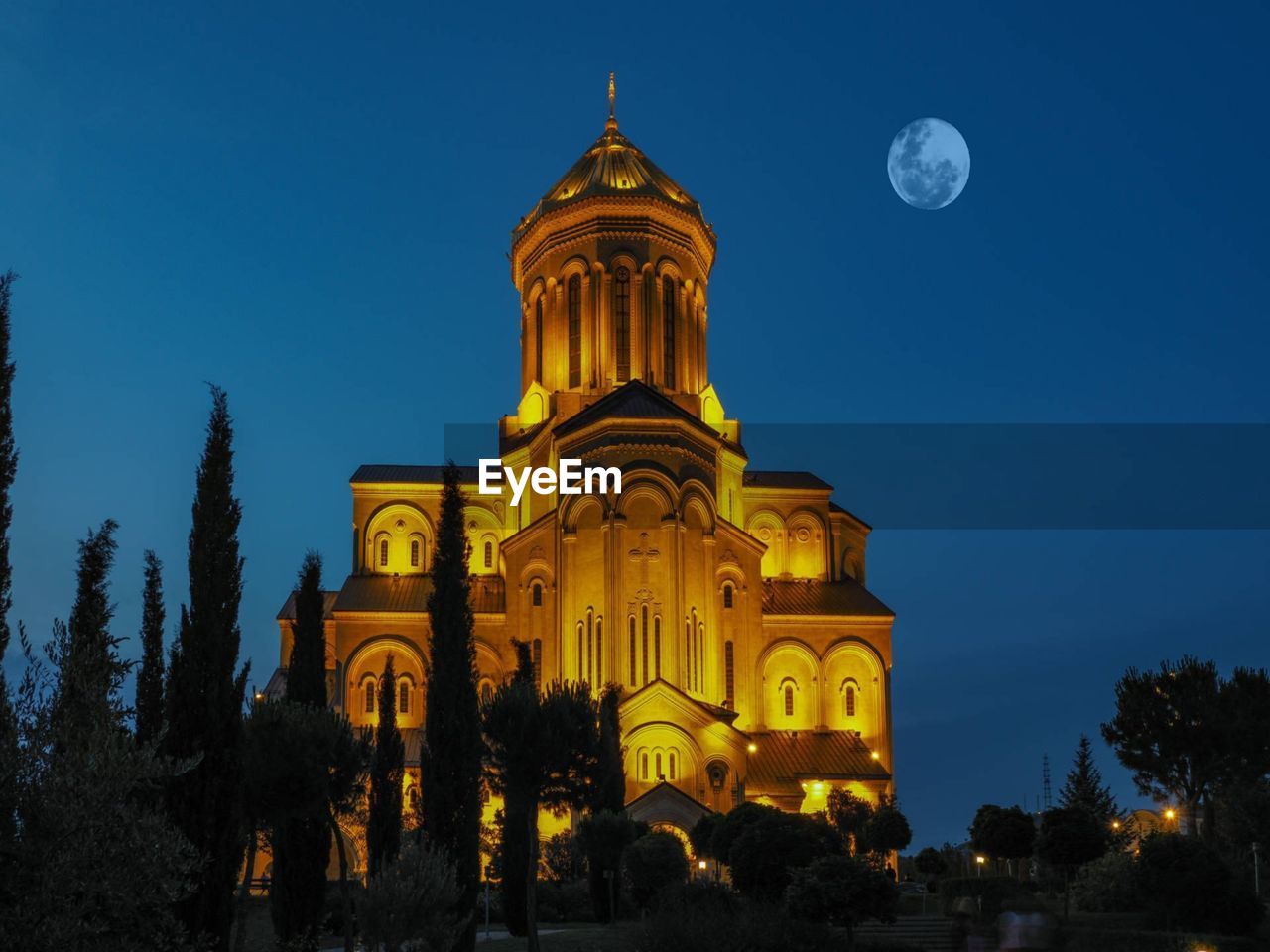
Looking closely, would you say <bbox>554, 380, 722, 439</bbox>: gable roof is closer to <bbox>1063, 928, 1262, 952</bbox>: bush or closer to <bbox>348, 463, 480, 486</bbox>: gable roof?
<bbox>348, 463, 480, 486</bbox>: gable roof

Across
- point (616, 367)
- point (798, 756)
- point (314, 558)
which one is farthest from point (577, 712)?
point (616, 367)

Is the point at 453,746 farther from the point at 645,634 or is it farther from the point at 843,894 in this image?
the point at 645,634

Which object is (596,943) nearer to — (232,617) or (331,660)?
(232,617)

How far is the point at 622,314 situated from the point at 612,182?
213 inches

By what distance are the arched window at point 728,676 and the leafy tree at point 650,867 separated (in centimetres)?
1494

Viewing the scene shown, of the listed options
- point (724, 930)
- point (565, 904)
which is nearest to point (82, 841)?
point (724, 930)

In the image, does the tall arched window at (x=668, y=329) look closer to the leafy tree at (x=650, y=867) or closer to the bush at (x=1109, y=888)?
the leafy tree at (x=650, y=867)

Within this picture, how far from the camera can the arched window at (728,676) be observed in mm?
45312

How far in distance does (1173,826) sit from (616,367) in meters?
22.7

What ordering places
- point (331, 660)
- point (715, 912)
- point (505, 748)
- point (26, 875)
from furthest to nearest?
point (331, 660) < point (505, 748) < point (715, 912) < point (26, 875)

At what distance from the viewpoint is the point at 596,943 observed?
2453 cm

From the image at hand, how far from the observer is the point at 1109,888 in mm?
29922

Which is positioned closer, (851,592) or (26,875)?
(26,875)

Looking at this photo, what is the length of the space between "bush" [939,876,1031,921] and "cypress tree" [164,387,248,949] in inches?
663
